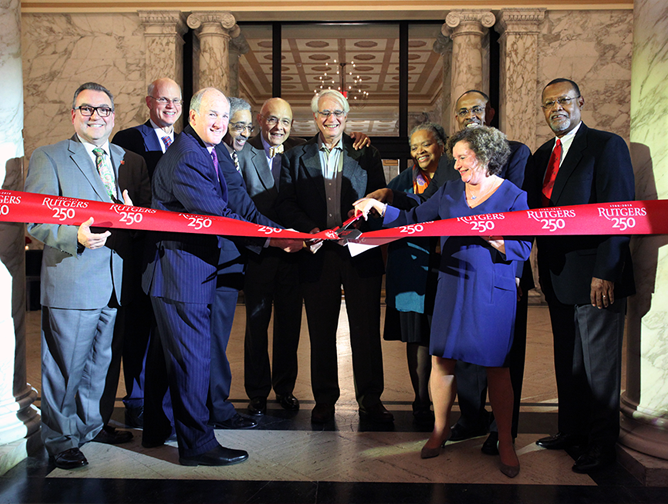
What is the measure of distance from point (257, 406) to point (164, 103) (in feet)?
7.66

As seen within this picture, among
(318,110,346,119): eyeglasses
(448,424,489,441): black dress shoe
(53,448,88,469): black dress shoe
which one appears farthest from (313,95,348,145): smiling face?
(53,448,88,469): black dress shoe

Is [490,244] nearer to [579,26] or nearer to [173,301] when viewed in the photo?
[173,301]

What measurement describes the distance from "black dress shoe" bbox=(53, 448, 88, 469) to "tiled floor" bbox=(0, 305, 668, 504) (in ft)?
0.14

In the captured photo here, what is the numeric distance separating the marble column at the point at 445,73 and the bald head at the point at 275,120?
7.62 m

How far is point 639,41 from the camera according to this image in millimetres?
3373

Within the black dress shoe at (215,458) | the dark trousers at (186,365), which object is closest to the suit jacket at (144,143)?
the dark trousers at (186,365)

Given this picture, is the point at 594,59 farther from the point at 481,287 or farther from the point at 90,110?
the point at 90,110

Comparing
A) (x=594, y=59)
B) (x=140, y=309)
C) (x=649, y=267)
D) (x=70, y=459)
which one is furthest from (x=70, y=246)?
(x=594, y=59)

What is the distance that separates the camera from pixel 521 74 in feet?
33.3

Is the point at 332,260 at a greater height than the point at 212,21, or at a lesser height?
lesser

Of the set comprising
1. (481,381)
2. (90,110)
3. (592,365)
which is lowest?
(481,381)

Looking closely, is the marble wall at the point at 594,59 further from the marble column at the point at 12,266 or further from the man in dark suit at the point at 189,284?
the marble column at the point at 12,266

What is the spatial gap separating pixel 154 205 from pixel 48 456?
160cm

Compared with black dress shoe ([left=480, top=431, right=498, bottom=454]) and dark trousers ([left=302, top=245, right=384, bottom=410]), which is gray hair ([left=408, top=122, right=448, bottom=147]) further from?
black dress shoe ([left=480, top=431, right=498, bottom=454])
